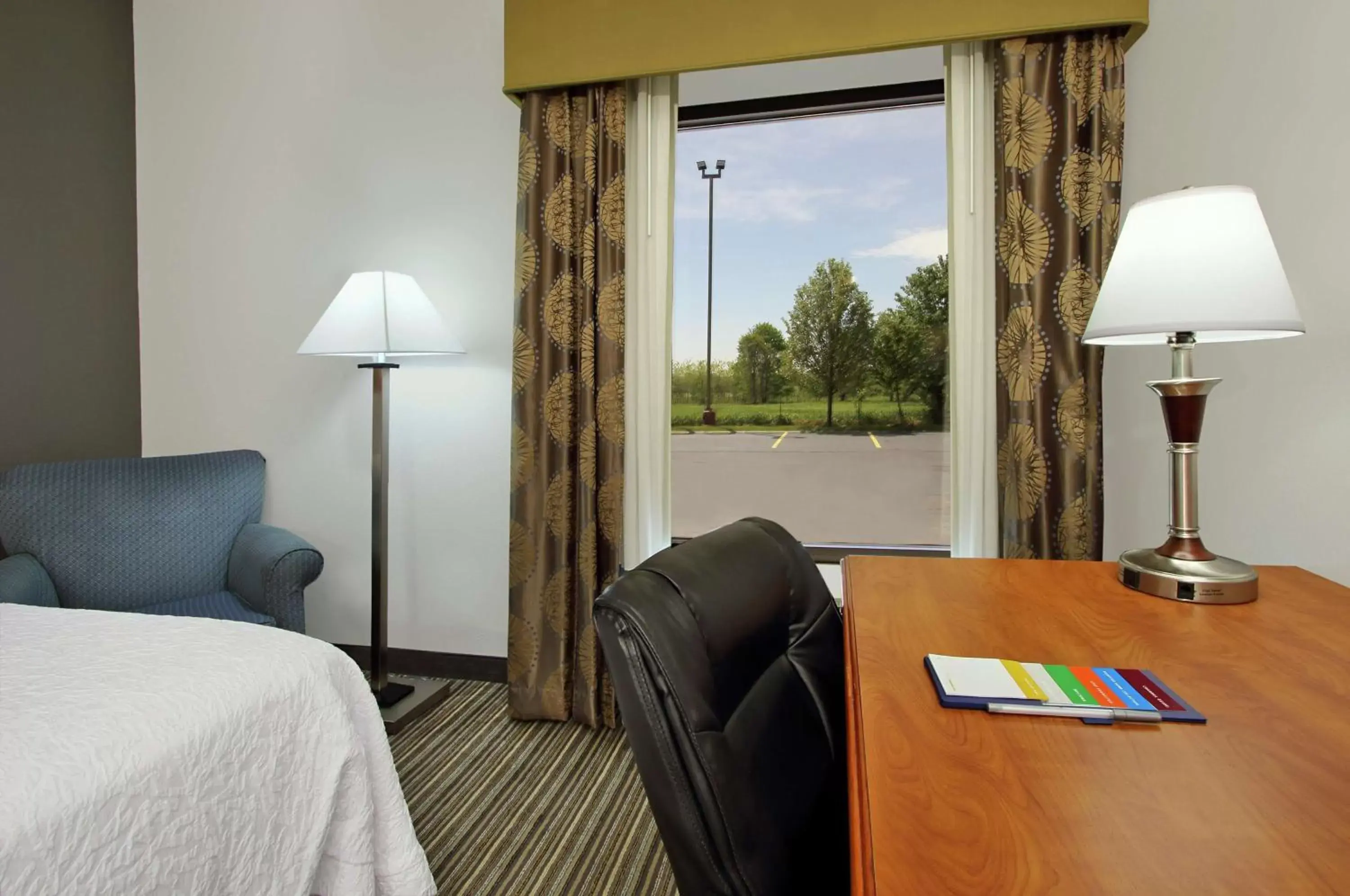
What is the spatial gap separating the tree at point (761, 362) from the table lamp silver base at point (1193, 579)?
5.22ft

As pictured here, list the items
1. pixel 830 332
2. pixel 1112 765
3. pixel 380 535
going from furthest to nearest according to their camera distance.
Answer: pixel 830 332, pixel 380 535, pixel 1112 765

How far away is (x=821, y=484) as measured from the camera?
8.90ft

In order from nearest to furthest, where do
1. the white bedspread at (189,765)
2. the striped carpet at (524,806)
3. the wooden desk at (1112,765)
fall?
1. the wooden desk at (1112,765)
2. the white bedspread at (189,765)
3. the striped carpet at (524,806)

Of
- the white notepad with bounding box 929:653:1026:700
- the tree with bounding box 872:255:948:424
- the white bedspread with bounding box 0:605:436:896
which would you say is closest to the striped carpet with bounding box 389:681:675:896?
the white bedspread with bounding box 0:605:436:896

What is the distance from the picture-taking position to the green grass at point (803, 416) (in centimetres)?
259

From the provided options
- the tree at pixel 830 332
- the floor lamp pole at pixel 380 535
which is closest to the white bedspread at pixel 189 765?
the floor lamp pole at pixel 380 535

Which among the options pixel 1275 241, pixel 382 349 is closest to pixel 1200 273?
pixel 1275 241

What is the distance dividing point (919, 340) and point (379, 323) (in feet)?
5.98

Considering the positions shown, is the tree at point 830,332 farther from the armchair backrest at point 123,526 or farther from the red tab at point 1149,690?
the armchair backrest at point 123,526

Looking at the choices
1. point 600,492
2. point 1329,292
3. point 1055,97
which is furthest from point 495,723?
point 1055,97

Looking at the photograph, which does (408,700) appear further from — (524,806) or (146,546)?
(146,546)

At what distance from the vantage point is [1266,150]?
4.87 feet

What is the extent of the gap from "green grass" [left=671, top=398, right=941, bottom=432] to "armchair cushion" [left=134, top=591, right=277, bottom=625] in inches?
59.6

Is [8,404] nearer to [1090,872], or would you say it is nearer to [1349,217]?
[1090,872]
